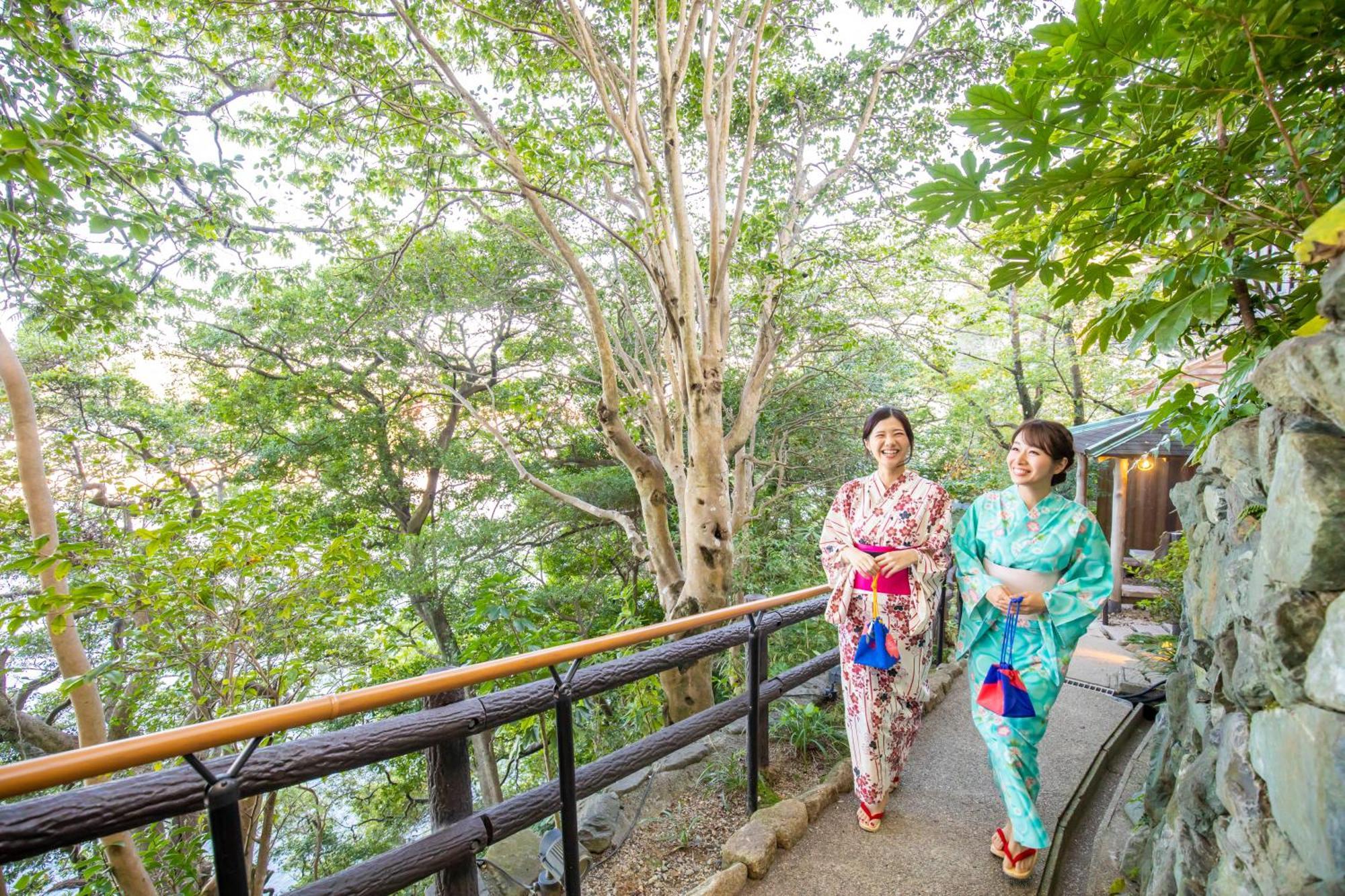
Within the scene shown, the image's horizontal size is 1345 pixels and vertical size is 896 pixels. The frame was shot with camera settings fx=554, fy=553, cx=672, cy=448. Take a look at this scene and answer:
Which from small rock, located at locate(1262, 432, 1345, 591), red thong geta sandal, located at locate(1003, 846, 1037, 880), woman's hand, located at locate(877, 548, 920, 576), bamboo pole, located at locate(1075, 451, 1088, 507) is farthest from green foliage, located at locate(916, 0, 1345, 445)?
bamboo pole, located at locate(1075, 451, 1088, 507)

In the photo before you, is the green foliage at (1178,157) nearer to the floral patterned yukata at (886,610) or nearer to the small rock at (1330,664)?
the small rock at (1330,664)

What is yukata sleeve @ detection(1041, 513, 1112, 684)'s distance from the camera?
1.89 m

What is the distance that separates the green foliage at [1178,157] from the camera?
111cm

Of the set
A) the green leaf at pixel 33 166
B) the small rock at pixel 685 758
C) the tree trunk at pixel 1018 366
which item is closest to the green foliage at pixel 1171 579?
the small rock at pixel 685 758

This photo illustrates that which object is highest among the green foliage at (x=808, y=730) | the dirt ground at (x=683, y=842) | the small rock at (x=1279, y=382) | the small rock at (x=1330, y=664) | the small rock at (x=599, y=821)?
the small rock at (x=1279, y=382)

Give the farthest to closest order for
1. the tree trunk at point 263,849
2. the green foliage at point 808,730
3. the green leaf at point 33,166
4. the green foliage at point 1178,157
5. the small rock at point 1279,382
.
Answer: the tree trunk at point 263,849
the green foliage at point 808,730
the green leaf at point 33,166
the green foliage at point 1178,157
the small rock at point 1279,382

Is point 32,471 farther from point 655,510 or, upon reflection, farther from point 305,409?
point 305,409

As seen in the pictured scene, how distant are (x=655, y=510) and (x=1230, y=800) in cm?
383

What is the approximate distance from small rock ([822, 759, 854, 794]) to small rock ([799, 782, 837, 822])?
2 centimetres

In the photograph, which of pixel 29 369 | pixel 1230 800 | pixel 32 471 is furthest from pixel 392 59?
pixel 29 369

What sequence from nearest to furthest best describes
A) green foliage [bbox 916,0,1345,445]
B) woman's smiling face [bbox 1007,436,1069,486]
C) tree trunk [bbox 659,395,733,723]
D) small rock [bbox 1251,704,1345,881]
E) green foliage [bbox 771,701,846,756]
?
small rock [bbox 1251,704,1345,881] < green foliage [bbox 916,0,1345,445] < woman's smiling face [bbox 1007,436,1069,486] < green foliage [bbox 771,701,846,756] < tree trunk [bbox 659,395,733,723]

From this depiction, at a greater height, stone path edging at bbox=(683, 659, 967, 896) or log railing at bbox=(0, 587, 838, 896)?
log railing at bbox=(0, 587, 838, 896)

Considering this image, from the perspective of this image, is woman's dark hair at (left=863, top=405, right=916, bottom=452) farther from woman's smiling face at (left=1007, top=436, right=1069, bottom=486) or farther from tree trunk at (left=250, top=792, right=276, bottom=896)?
tree trunk at (left=250, top=792, right=276, bottom=896)

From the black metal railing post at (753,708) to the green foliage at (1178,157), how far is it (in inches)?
62.1
